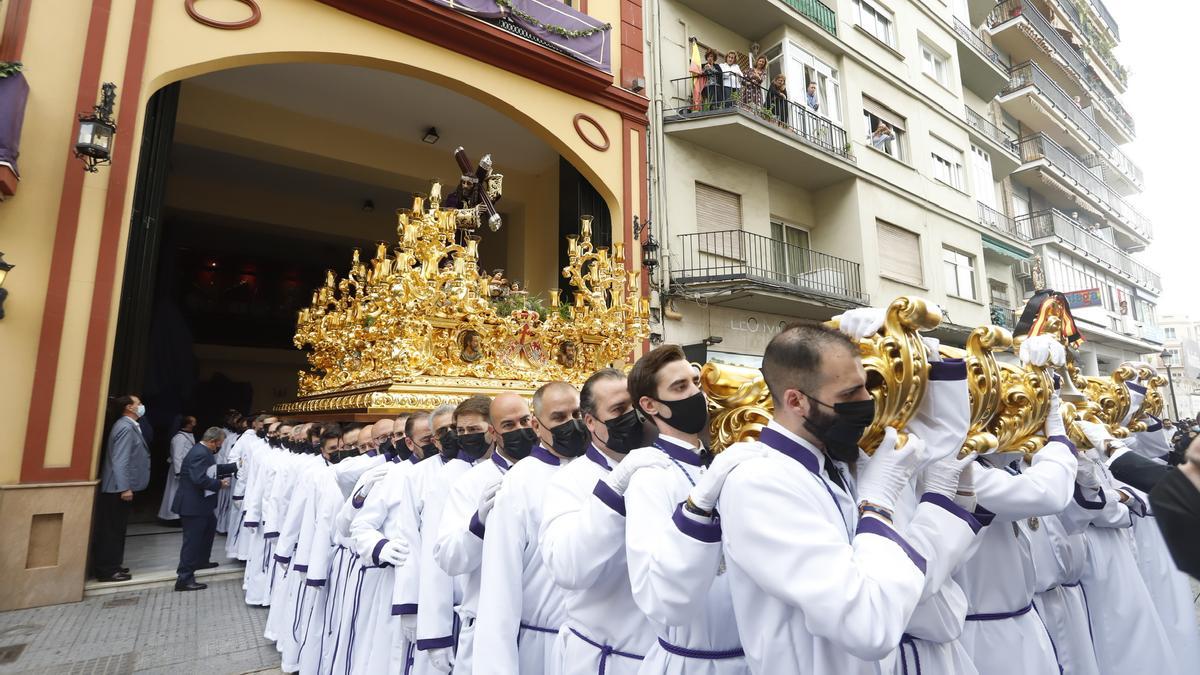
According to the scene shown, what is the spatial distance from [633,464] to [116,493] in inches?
265

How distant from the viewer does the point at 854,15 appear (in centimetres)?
1474

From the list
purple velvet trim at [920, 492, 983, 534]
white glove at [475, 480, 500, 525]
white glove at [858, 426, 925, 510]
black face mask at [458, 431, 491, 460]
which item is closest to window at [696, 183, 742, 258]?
black face mask at [458, 431, 491, 460]

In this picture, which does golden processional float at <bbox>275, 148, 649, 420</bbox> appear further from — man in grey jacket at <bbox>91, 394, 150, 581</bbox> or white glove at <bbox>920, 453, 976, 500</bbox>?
white glove at <bbox>920, 453, 976, 500</bbox>

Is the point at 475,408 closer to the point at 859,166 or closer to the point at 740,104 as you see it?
the point at 740,104

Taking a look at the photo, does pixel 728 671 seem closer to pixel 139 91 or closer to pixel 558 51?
pixel 139 91

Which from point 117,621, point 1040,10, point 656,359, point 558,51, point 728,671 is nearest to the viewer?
point 728,671

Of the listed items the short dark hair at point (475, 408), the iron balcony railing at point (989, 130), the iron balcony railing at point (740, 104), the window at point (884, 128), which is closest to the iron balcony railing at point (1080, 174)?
the iron balcony railing at point (989, 130)

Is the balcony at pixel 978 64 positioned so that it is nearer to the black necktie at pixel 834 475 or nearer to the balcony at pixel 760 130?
the balcony at pixel 760 130

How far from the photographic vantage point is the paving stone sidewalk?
4.67 meters

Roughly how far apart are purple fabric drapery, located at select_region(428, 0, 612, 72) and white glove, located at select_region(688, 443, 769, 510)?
8.86 meters

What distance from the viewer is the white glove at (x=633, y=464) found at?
1966mm

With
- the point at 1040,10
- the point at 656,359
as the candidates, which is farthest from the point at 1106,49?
the point at 656,359

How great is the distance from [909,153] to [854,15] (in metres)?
3.41

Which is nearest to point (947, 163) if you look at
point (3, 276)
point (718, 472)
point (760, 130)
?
point (760, 130)
